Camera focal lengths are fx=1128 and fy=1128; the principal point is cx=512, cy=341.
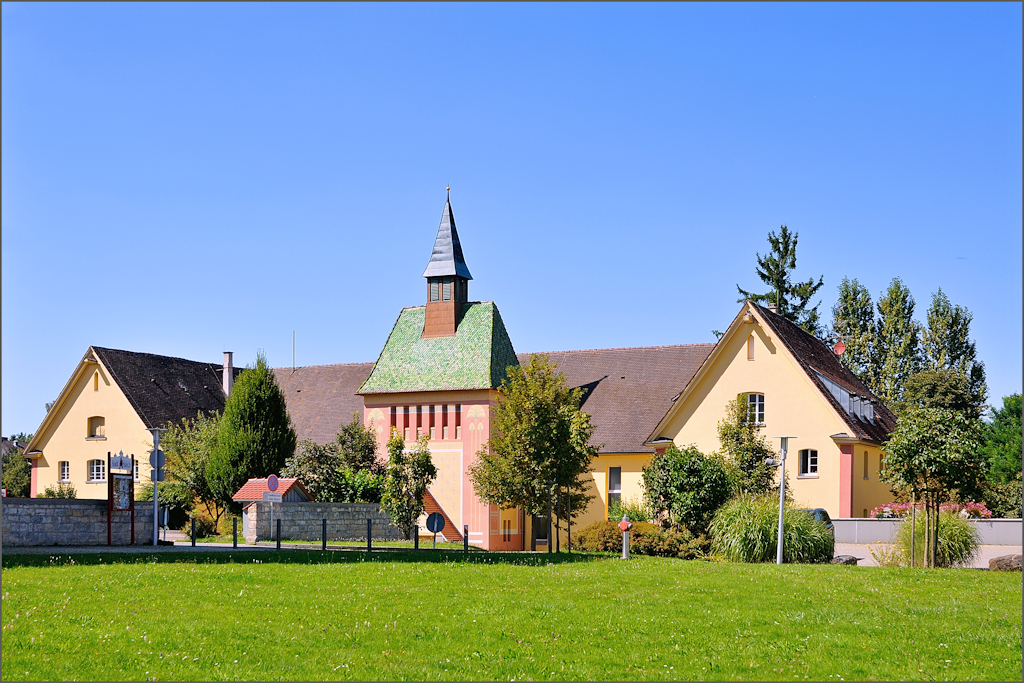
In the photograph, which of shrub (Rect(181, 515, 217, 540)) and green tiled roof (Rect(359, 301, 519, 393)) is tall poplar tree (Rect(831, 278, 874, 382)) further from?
shrub (Rect(181, 515, 217, 540))

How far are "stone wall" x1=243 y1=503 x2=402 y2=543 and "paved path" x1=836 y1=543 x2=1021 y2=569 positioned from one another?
619 inches

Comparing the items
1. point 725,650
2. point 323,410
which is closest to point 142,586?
point 725,650

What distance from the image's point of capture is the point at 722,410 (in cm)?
4125

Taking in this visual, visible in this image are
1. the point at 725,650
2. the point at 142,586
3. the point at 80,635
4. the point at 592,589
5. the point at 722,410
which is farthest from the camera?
the point at 722,410

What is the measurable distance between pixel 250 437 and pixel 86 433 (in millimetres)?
11640

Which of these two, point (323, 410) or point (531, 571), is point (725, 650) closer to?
point (531, 571)

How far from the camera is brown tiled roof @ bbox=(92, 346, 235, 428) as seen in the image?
5069 cm

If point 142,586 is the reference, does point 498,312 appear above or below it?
above

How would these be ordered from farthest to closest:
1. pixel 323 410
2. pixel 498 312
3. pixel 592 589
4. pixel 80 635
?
pixel 323 410 → pixel 498 312 → pixel 592 589 → pixel 80 635

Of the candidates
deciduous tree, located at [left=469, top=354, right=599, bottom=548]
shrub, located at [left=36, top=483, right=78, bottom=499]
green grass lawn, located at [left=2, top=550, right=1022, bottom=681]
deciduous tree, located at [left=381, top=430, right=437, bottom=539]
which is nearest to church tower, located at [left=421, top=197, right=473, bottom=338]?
deciduous tree, located at [left=381, top=430, right=437, bottom=539]

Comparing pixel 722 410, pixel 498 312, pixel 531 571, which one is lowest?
pixel 531 571

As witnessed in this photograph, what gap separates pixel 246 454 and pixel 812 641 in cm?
3106

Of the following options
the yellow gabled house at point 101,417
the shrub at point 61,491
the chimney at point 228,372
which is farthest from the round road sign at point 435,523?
the chimney at point 228,372

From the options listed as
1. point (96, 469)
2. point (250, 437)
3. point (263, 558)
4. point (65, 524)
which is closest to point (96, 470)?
point (96, 469)
